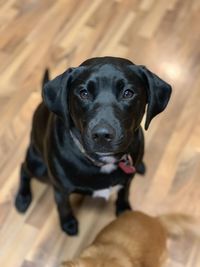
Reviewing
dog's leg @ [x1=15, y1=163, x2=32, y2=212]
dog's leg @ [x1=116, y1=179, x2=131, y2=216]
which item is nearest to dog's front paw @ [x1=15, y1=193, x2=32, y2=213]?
dog's leg @ [x1=15, y1=163, x2=32, y2=212]

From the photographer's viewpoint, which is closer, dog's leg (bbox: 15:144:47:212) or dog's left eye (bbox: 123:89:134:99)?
dog's left eye (bbox: 123:89:134:99)

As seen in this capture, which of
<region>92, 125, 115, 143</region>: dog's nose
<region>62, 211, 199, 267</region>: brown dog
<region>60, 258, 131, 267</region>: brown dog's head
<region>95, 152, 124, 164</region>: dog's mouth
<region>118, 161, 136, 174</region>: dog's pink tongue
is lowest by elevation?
<region>62, 211, 199, 267</region>: brown dog

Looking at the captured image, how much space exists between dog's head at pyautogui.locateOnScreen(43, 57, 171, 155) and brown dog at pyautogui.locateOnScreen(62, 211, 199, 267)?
0.98 ft

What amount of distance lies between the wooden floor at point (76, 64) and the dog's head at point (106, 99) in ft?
1.80

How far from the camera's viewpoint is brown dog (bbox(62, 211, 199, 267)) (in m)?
1.36

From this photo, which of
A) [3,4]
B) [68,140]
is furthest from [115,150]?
[3,4]

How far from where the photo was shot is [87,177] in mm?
1487

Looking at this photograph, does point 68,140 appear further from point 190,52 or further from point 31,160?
point 190,52

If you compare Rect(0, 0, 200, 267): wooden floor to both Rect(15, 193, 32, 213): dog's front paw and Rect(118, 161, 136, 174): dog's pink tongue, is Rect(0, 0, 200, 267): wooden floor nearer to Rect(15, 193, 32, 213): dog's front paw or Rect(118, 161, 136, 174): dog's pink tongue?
Rect(15, 193, 32, 213): dog's front paw

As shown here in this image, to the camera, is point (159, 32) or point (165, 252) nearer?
point (165, 252)

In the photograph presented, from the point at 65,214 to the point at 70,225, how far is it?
0.06 m

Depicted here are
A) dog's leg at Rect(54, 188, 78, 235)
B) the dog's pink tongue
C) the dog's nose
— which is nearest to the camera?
the dog's nose

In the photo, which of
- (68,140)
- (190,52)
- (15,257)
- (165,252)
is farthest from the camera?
(190,52)

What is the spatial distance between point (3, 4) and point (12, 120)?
0.85 m
